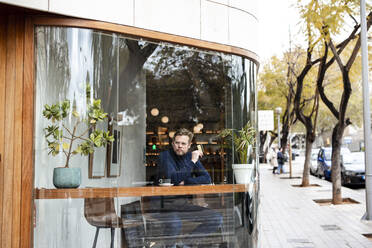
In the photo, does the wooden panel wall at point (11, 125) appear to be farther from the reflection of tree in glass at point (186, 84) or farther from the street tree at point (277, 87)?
the street tree at point (277, 87)

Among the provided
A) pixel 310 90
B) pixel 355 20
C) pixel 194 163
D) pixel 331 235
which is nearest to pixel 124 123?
pixel 194 163

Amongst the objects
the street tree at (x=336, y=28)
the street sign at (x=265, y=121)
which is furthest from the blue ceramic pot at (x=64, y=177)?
the street sign at (x=265, y=121)

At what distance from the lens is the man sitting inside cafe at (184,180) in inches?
232

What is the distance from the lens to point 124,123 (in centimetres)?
559

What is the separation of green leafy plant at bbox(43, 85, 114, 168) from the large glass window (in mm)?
11

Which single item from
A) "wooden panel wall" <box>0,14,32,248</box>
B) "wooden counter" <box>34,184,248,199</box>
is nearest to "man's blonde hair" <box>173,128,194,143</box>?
"wooden counter" <box>34,184,248,199</box>

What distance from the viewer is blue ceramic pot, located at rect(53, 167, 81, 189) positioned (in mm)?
5113

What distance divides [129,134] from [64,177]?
3.18 ft

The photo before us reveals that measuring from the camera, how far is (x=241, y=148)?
659 cm

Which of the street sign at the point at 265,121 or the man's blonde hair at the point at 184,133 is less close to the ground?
the street sign at the point at 265,121

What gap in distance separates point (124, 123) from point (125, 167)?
21.2 inches

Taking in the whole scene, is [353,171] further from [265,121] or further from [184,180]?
[184,180]

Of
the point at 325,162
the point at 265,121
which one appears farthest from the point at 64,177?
the point at 325,162

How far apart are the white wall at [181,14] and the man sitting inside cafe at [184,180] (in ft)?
4.69
